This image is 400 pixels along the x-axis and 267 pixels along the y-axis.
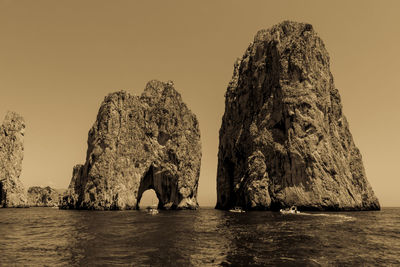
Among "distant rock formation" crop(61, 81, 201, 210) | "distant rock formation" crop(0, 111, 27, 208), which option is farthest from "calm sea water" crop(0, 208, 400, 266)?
"distant rock formation" crop(0, 111, 27, 208)

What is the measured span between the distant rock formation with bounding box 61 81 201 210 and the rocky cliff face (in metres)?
16.9

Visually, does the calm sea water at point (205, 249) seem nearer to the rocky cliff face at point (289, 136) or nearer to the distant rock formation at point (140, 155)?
the rocky cliff face at point (289, 136)

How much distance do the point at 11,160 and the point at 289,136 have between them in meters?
125

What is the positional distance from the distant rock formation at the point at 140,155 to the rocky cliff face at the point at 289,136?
16.9 meters

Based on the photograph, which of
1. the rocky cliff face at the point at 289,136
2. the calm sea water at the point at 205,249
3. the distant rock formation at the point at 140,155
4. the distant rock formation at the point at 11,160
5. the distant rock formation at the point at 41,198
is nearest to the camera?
the calm sea water at the point at 205,249

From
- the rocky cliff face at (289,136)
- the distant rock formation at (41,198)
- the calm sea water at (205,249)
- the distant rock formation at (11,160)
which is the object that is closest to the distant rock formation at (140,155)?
the rocky cliff face at (289,136)

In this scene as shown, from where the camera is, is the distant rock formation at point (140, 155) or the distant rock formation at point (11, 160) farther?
the distant rock formation at point (11, 160)

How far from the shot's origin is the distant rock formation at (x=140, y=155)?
96812 millimetres

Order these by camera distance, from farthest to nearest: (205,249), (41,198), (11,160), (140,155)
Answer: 1. (41,198)
2. (11,160)
3. (140,155)
4. (205,249)

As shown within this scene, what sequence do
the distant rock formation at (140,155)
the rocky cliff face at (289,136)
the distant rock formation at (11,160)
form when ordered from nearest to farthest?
the rocky cliff face at (289,136), the distant rock formation at (140,155), the distant rock formation at (11,160)

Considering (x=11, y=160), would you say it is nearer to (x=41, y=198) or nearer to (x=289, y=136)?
(x=41, y=198)

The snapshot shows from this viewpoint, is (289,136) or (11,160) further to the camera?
(11,160)

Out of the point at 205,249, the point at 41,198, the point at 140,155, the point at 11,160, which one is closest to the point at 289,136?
the point at 140,155

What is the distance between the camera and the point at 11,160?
133m
